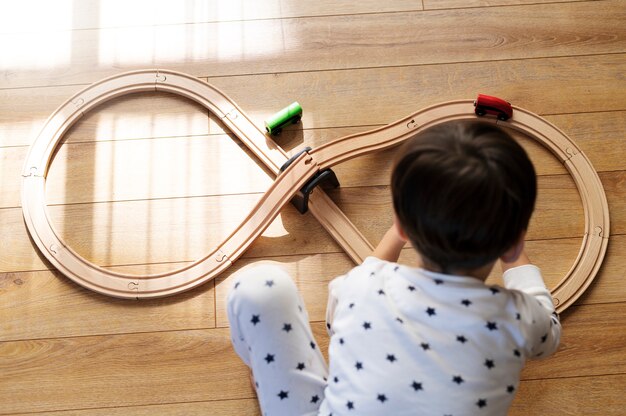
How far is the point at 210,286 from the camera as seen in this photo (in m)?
1.24

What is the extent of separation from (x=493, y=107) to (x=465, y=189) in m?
0.66

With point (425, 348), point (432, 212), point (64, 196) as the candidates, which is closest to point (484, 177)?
point (432, 212)

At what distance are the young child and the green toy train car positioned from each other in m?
0.46

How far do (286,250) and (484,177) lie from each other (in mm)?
623

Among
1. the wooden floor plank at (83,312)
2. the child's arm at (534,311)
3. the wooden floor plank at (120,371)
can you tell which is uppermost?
the child's arm at (534,311)

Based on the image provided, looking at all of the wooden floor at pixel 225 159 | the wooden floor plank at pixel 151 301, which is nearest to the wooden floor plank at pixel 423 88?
the wooden floor at pixel 225 159

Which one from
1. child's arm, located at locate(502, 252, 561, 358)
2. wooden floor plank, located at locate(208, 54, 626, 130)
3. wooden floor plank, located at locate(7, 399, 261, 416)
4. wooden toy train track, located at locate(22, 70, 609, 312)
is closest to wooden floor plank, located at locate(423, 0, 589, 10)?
wooden floor plank, located at locate(208, 54, 626, 130)

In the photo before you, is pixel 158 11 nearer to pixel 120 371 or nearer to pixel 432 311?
pixel 120 371

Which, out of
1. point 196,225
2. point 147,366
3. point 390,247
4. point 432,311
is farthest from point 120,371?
point 432,311

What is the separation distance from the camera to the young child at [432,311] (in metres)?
0.72

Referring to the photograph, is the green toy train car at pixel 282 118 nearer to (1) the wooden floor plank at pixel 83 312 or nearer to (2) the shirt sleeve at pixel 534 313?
(1) the wooden floor plank at pixel 83 312

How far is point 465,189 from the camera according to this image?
0.70m

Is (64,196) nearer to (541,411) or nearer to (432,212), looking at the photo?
(432,212)

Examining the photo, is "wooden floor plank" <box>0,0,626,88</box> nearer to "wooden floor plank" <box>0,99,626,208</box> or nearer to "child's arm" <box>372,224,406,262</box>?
"wooden floor plank" <box>0,99,626,208</box>
